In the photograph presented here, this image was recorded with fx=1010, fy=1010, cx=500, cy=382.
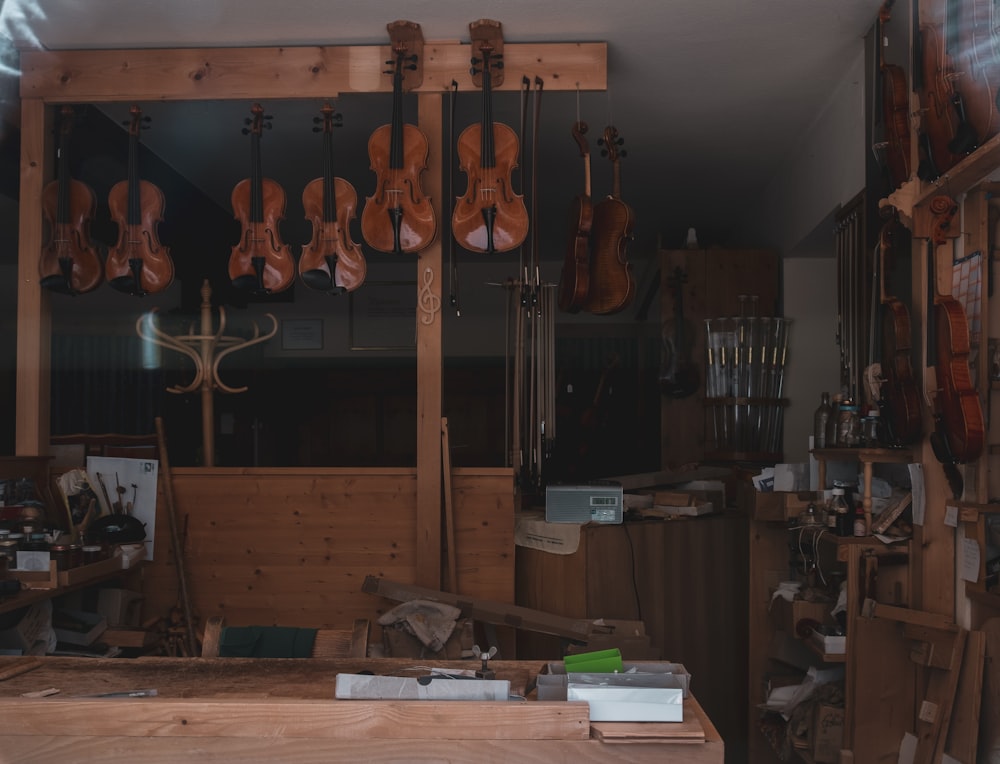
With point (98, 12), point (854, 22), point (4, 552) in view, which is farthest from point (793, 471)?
point (98, 12)

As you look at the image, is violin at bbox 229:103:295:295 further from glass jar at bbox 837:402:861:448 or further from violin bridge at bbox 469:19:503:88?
glass jar at bbox 837:402:861:448

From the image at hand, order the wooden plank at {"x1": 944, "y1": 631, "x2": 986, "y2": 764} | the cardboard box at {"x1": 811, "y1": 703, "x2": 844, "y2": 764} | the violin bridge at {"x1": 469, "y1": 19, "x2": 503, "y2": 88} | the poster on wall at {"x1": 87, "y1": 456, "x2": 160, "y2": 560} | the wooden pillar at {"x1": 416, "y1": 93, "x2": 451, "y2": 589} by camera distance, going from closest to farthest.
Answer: the wooden plank at {"x1": 944, "y1": 631, "x2": 986, "y2": 764}, the cardboard box at {"x1": 811, "y1": 703, "x2": 844, "y2": 764}, the violin bridge at {"x1": 469, "y1": 19, "x2": 503, "y2": 88}, the wooden pillar at {"x1": 416, "y1": 93, "x2": 451, "y2": 589}, the poster on wall at {"x1": 87, "y1": 456, "x2": 160, "y2": 560}

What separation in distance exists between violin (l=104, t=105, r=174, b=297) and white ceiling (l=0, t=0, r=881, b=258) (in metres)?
0.49

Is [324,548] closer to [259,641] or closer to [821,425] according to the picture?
[259,641]

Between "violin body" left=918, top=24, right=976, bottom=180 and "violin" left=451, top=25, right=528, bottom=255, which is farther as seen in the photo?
"violin" left=451, top=25, right=528, bottom=255

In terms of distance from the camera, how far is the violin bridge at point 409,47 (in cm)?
403

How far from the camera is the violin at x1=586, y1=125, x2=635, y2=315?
442 centimetres

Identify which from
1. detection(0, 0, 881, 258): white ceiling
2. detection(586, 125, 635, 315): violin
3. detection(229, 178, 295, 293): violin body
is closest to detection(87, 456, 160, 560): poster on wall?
detection(229, 178, 295, 293): violin body

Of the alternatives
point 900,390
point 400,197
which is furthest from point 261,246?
point 900,390

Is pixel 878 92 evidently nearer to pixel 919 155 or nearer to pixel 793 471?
pixel 919 155

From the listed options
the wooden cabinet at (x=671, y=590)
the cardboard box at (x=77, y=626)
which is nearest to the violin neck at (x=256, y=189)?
the cardboard box at (x=77, y=626)

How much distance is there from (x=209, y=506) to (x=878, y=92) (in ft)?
10.3

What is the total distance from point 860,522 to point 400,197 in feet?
7.02

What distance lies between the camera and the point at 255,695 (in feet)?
6.82
